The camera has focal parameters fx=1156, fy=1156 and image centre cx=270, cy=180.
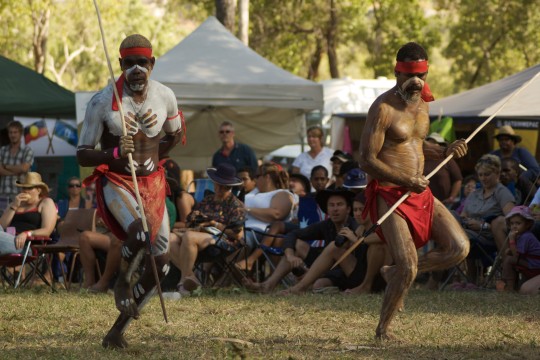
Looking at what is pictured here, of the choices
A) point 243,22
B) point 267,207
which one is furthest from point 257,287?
point 243,22

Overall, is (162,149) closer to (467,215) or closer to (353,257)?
(353,257)

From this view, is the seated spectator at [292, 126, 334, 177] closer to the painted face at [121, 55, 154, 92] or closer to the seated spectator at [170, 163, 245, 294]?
the seated spectator at [170, 163, 245, 294]

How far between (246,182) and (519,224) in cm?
389

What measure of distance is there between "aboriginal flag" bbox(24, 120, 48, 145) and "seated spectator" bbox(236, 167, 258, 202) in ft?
15.3

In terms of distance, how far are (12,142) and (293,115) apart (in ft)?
18.1

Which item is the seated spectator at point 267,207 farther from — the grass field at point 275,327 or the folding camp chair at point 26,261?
the folding camp chair at point 26,261

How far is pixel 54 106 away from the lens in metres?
17.8

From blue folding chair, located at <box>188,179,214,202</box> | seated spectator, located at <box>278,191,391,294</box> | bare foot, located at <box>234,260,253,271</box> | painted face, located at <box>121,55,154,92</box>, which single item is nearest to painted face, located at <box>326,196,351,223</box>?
seated spectator, located at <box>278,191,391,294</box>

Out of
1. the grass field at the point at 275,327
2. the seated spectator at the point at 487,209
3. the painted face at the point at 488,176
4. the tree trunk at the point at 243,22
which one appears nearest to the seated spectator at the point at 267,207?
the grass field at the point at 275,327

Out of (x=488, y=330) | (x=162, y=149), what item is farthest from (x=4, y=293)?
(x=488, y=330)

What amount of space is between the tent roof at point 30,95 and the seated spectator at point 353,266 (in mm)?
6934

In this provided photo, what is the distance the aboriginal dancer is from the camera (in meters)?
7.76

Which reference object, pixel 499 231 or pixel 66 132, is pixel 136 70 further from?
pixel 66 132

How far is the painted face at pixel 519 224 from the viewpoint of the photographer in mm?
11961
